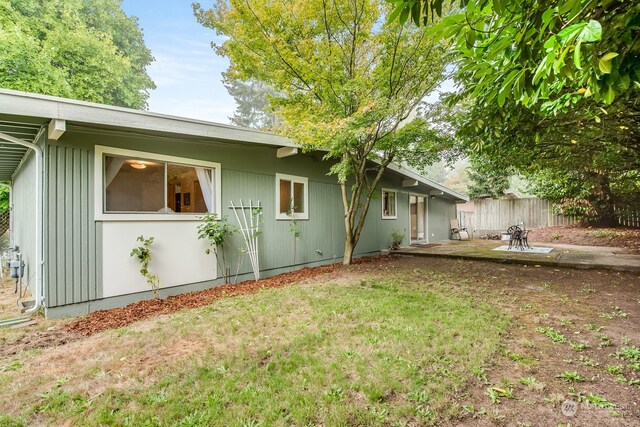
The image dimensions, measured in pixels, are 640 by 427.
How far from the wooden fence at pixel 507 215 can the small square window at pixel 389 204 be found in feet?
23.2

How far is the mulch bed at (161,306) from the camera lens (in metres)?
3.68

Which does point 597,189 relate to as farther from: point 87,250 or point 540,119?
point 87,250

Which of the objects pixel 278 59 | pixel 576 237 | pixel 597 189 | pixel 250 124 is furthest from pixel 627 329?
pixel 250 124

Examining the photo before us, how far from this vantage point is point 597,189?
504 inches

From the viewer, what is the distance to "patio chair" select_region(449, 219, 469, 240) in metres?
14.4

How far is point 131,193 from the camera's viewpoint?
15.0 ft

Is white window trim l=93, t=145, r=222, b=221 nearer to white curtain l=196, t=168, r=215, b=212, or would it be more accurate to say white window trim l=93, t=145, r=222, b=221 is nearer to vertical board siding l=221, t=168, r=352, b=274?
white curtain l=196, t=168, r=215, b=212

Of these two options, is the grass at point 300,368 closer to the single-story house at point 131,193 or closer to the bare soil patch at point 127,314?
the bare soil patch at point 127,314

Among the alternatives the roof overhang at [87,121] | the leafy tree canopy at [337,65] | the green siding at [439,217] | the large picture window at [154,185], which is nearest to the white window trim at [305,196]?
the roof overhang at [87,121]

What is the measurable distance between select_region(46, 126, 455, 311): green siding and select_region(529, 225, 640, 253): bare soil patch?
6.75 meters

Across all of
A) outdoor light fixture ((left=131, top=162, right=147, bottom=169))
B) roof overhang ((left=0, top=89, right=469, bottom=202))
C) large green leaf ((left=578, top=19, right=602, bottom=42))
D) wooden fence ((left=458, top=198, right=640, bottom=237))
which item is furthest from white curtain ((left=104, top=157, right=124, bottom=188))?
wooden fence ((left=458, top=198, right=640, bottom=237))

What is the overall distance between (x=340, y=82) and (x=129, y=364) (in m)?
5.64

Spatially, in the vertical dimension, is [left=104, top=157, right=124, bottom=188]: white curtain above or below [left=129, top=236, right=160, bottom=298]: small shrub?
above

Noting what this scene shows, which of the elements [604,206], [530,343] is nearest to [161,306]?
[530,343]
